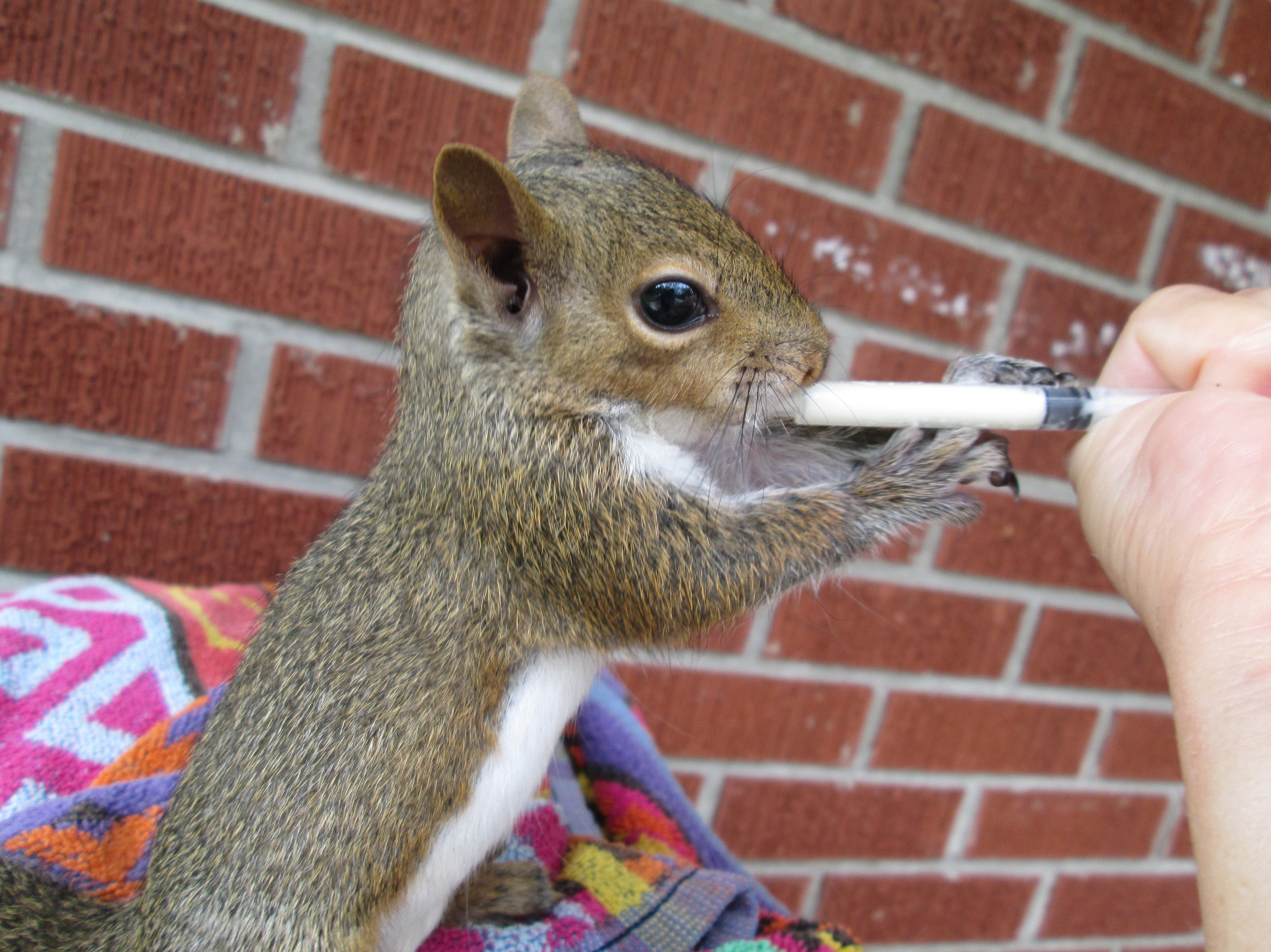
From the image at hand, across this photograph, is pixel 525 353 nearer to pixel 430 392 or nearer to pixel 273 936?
pixel 430 392

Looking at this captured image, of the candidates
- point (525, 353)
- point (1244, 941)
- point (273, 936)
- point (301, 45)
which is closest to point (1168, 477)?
point (1244, 941)

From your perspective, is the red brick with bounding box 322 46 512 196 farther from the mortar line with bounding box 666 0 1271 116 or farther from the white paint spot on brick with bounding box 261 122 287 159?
Result: the mortar line with bounding box 666 0 1271 116

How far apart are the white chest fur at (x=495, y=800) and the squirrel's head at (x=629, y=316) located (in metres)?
0.22

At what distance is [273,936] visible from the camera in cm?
59

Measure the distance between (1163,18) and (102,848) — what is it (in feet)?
4.72

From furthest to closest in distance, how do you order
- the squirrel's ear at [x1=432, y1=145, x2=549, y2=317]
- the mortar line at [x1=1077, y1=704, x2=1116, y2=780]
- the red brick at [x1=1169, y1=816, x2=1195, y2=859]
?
the red brick at [x1=1169, y1=816, x2=1195, y2=859] < the mortar line at [x1=1077, y1=704, x2=1116, y2=780] < the squirrel's ear at [x1=432, y1=145, x2=549, y2=317]

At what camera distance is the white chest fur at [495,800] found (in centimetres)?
63

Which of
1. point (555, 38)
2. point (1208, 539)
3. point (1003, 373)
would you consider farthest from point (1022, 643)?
point (555, 38)

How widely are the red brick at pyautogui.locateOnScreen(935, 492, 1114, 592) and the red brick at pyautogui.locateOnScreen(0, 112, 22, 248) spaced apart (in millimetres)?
1112

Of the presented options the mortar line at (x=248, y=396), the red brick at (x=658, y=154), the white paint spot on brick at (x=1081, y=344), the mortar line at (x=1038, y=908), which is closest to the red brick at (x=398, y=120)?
the red brick at (x=658, y=154)

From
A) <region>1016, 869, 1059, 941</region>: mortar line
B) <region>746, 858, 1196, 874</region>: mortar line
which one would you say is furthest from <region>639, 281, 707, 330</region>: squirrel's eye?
<region>1016, 869, 1059, 941</region>: mortar line

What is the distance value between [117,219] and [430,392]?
Answer: 0.43 metres

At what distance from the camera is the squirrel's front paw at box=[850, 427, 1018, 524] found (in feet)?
2.19

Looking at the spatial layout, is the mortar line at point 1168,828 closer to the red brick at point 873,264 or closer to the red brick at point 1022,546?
the red brick at point 1022,546
